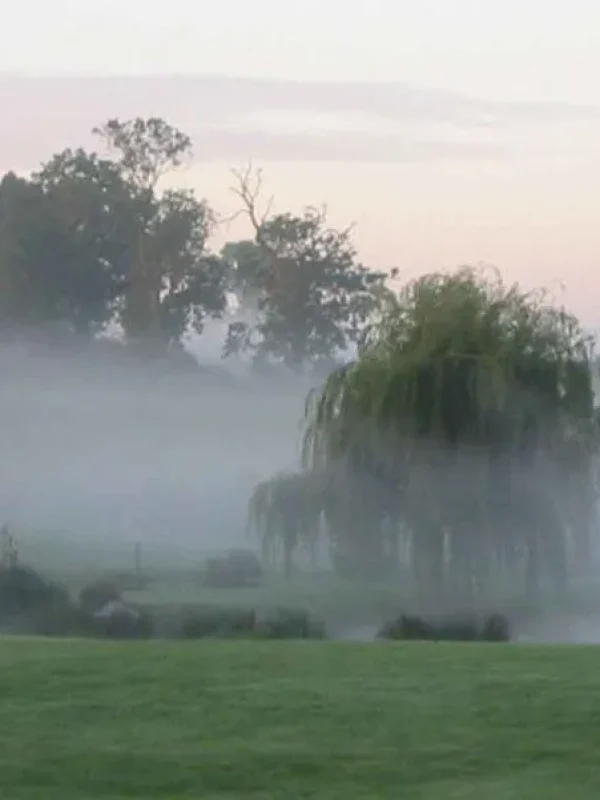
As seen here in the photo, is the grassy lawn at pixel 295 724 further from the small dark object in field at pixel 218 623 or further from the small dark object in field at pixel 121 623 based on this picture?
the small dark object in field at pixel 121 623

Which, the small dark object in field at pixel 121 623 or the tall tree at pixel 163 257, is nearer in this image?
the small dark object in field at pixel 121 623

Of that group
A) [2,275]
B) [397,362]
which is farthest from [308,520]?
[2,275]

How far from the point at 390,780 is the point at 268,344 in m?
49.8

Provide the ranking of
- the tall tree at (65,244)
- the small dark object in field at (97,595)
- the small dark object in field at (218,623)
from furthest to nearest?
the tall tree at (65,244) < the small dark object in field at (97,595) < the small dark object in field at (218,623)

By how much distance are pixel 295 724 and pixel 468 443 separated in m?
16.7

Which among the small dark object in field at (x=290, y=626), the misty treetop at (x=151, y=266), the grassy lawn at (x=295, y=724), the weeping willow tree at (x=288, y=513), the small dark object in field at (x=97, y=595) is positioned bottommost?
the small dark object in field at (x=290, y=626)

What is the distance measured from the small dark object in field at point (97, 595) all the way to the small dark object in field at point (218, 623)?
67.8 inches

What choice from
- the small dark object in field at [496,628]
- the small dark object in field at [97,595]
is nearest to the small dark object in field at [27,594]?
the small dark object in field at [97,595]

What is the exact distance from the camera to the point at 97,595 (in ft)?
92.0

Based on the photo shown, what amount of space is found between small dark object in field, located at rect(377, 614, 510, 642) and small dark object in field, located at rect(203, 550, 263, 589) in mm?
5754

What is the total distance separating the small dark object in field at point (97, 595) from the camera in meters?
27.2


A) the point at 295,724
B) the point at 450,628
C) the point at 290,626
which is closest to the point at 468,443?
the point at 450,628

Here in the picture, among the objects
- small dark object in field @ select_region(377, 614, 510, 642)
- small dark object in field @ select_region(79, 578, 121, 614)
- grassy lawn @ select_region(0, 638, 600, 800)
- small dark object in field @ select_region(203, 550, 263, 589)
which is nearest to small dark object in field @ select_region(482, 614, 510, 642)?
small dark object in field @ select_region(377, 614, 510, 642)

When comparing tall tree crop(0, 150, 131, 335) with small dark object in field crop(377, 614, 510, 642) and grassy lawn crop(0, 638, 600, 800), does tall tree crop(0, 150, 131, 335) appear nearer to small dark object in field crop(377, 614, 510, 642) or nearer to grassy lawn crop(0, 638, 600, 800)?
small dark object in field crop(377, 614, 510, 642)
